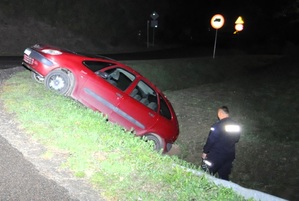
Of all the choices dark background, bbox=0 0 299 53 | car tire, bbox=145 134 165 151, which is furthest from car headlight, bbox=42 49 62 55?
dark background, bbox=0 0 299 53

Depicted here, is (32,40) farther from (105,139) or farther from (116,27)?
(105,139)

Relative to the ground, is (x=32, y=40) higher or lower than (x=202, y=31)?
lower

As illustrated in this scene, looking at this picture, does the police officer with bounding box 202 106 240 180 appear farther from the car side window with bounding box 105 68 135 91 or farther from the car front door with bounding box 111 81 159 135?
the car side window with bounding box 105 68 135 91

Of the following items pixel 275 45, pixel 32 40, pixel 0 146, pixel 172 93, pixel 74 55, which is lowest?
pixel 0 146

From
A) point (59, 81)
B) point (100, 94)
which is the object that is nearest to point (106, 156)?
point (100, 94)

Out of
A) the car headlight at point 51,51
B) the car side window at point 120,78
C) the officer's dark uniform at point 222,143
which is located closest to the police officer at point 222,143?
the officer's dark uniform at point 222,143

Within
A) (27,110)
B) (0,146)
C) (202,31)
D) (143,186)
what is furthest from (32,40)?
(202,31)

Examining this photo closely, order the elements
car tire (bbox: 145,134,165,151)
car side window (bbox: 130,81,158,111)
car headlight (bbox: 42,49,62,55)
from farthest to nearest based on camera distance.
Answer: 1. car tire (bbox: 145,134,165,151)
2. car side window (bbox: 130,81,158,111)
3. car headlight (bbox: 42,49,62,55)

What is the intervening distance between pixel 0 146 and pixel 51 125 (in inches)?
41.8

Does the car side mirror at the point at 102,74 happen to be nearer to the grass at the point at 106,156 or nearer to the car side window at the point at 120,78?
the car side window at the point at 120,78

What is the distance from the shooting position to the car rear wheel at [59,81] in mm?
8016

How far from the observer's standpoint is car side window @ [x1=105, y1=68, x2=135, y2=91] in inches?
339

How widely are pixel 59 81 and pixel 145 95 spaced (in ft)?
7.47

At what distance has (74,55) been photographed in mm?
8312
